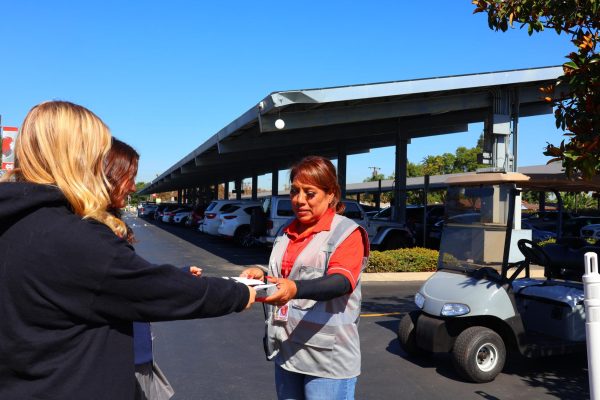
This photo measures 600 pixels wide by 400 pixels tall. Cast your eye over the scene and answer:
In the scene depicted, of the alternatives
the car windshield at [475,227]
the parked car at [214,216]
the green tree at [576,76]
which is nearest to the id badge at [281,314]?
the green tree at [576,76]

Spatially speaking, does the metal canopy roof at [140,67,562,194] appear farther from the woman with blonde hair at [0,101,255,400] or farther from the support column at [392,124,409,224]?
the woman with blonde hair at [0,101,255,400]

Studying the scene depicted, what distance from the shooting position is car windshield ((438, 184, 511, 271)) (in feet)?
18.4

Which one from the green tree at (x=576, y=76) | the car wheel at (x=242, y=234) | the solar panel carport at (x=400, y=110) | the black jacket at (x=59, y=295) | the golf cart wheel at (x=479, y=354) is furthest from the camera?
the car wheel at (x=242, y=234)

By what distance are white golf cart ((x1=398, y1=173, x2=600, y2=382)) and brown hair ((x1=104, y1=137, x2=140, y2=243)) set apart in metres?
4.14

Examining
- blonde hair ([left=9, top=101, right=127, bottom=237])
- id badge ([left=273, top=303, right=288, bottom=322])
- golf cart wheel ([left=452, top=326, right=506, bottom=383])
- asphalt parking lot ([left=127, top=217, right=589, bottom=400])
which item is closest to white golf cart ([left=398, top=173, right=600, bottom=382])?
golf cart wheel ([left=452, top=326, right=506, bottom=383])

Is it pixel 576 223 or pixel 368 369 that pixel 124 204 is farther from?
pixel 576 223

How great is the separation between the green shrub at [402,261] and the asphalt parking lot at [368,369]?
212 inches

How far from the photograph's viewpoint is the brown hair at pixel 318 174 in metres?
2.65

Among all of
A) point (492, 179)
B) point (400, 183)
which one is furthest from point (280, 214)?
point (492, 179)

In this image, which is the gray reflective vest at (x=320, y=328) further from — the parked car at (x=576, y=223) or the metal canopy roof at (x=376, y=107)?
the parked car at (x=576, y=223)

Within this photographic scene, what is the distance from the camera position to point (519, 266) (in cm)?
568

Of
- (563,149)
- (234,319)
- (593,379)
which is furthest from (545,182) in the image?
(234,319)

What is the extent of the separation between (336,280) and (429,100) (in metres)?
15.5

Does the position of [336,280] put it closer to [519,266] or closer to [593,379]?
[593,379]
